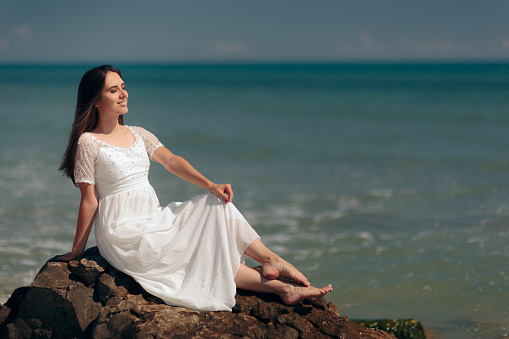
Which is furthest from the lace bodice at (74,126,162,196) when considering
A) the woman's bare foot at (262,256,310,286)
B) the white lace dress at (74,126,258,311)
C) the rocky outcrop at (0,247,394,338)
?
the woman's bare foot at (262,256,310,286)

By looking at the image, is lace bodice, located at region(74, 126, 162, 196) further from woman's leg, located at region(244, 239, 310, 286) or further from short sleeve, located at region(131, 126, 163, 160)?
woman's leg, located at region(244, 239, 310, 286)

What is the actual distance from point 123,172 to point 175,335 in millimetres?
1222

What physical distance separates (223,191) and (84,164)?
3.14 ft

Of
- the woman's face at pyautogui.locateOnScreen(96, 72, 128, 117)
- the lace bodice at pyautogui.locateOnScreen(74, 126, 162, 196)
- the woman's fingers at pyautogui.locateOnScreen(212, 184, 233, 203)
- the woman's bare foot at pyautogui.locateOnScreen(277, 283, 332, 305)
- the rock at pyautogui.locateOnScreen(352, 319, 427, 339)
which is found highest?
the woman's face at pyautogui.locateOnScreen(96, 72, 128, 117)

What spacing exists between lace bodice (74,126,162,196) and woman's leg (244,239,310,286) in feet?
3.18

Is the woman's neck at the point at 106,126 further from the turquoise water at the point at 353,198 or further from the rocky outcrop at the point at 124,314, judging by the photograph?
the turquoise water at the point at 353,198

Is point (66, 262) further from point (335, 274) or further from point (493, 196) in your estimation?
point (493, 196)

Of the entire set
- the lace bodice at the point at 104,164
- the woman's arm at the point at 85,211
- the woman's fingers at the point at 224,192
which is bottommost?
the woman's arm at the point at 85,211

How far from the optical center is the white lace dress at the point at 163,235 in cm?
391

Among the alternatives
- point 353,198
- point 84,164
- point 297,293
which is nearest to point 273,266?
point 297,293

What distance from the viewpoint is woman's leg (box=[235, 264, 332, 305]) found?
12.9 feet

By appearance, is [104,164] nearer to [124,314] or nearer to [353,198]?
[124,314]

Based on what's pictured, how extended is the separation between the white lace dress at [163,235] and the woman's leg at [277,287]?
0.08 metres

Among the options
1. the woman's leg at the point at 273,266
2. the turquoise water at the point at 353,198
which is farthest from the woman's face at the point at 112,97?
the turquoise water at the point at 353,198
